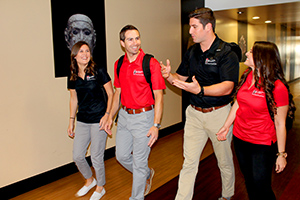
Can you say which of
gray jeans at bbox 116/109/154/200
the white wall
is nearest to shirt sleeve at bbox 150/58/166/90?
gray jeans at bbox 116/109/154/200

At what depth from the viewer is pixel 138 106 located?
3049mm

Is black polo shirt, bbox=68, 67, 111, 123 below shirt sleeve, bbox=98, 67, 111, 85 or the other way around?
below

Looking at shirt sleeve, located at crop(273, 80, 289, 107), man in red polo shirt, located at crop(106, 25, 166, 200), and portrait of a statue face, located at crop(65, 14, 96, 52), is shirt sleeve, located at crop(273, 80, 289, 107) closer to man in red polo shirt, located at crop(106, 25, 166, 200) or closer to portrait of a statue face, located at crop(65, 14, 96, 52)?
man in red polo shirt, located at crop(106, 25, 166, 200)

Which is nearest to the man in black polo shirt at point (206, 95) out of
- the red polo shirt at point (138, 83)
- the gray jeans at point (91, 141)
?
the red polo shirt at point (138, 83)

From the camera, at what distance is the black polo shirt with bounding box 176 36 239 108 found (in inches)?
109

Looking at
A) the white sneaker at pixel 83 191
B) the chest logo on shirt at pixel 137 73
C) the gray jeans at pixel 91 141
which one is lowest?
the white sneaker at pixel 83 191

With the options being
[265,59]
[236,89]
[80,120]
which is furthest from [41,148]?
[265,59]

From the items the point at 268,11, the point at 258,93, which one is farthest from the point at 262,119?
the point at 268,11

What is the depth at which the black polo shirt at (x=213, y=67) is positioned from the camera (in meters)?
2.77

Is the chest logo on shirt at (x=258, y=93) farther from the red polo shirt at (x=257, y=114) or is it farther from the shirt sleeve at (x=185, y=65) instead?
the shirt sleeve at (x=185, y=65)

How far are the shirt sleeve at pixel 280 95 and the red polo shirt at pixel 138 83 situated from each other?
43.2 inches

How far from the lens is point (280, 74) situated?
232cm

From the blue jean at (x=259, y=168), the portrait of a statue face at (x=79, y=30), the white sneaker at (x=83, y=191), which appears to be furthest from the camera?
the portrait of a statue face at (x=79, y=30)

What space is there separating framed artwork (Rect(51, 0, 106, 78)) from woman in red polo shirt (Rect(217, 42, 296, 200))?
2.43 meters
